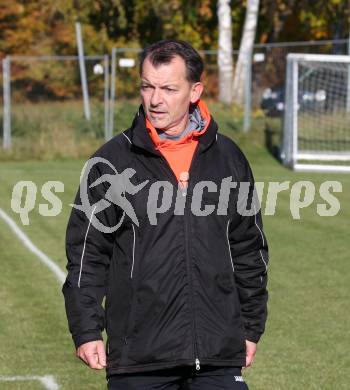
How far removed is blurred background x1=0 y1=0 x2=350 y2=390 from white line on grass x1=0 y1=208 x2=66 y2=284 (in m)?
0.07

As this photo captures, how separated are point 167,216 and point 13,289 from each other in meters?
7.20

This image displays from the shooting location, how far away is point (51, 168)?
2683 cm

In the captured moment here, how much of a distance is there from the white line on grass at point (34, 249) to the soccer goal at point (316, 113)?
11010 mm

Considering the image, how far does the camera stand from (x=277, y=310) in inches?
427

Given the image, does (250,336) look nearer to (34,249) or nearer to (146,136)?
(146,136)

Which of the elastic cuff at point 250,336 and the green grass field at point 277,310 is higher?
the elastic cuff at point 250,336

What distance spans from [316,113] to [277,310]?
19.4 meters

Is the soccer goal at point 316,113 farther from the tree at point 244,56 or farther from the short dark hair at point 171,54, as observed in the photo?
the short dark hair at point 171,54

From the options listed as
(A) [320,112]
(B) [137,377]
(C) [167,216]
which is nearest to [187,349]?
(B) [137,377]

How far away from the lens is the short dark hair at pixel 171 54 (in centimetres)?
482

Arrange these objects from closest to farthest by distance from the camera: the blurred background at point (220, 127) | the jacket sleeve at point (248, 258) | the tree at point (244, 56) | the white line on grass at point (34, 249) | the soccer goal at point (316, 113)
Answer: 1. the jacket sleeve at point (248, 258)
2. the blurred background at point (220, 127)
3. the white line on grass at point (34, 249)
4. the soccer goal at point (316, 113)
5. the tree at point (244, 56)

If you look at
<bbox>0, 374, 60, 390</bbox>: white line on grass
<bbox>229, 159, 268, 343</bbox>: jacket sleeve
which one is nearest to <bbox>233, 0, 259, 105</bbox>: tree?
<bbox>0, 374, 60, 390</bbox>: white line on grass

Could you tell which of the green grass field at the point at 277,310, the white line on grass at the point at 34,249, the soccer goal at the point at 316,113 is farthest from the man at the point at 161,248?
the soccer goal at the point at 316,113

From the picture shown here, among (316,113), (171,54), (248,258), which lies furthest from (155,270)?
(316,113)
